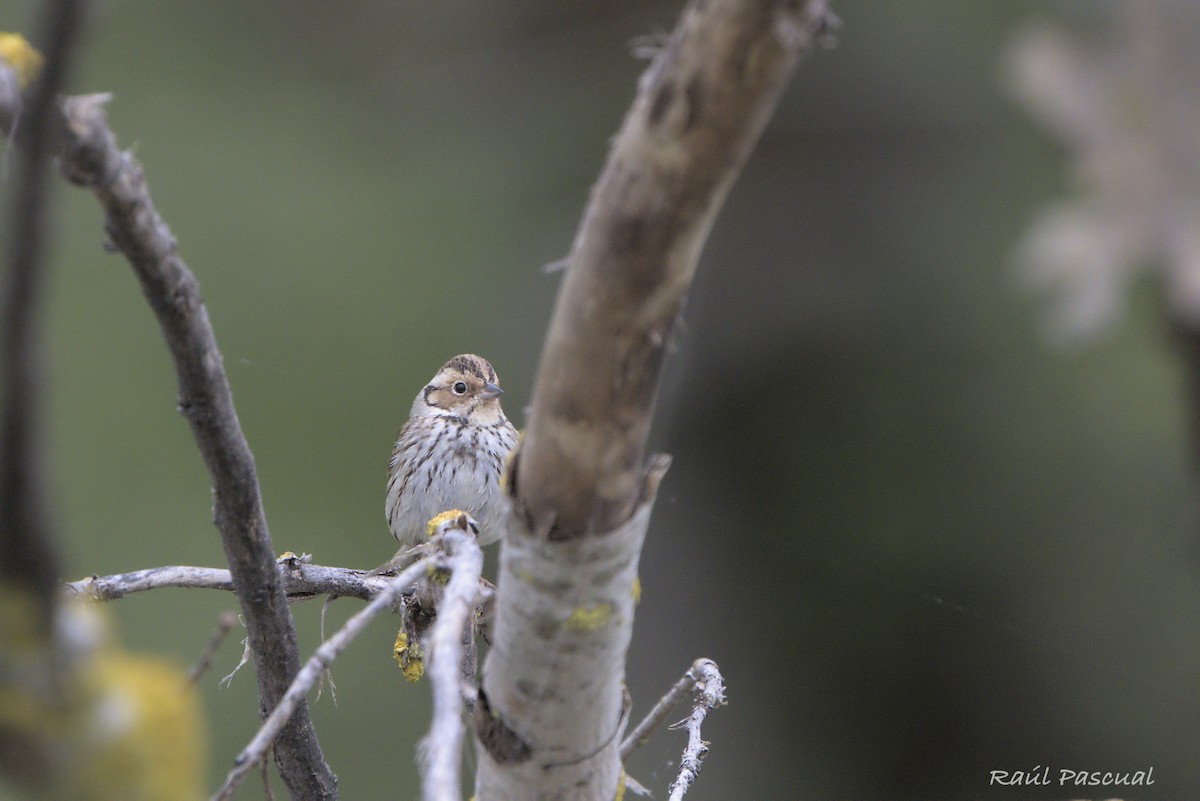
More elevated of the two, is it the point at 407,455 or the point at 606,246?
the point at 407,455

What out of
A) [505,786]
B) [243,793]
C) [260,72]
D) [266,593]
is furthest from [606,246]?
[260,72]

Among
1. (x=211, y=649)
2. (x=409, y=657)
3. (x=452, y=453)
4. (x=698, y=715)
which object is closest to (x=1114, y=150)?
(x=452, y=453)

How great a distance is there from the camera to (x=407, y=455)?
2.65 meters

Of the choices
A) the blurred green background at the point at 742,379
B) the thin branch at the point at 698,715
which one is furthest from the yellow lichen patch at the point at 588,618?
the blurred green background at the point at 742,379

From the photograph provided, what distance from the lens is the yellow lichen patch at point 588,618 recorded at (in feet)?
3.35

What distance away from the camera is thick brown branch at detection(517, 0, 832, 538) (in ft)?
2.60

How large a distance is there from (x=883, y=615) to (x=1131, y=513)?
858 mm

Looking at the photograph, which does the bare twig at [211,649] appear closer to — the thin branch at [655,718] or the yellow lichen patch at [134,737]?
the yellow lichen patch at [134,737]

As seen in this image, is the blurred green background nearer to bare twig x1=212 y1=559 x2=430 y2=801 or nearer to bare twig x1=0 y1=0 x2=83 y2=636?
bare twig x1=212 y1=559 x2=430 y2=801

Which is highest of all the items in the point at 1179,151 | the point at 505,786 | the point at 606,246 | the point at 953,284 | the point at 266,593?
the point at 1179,151

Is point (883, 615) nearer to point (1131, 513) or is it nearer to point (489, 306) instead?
point (1131, 513)

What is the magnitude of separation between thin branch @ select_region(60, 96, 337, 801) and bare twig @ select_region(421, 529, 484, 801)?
28 centimetres

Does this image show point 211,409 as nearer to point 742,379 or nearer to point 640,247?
point 640,247

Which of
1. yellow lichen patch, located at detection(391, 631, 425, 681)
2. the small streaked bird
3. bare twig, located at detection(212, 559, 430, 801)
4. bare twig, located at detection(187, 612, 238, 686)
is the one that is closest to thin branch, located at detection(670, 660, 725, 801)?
yellow lichen patch, located at detection(391, 631, 425, 681)
